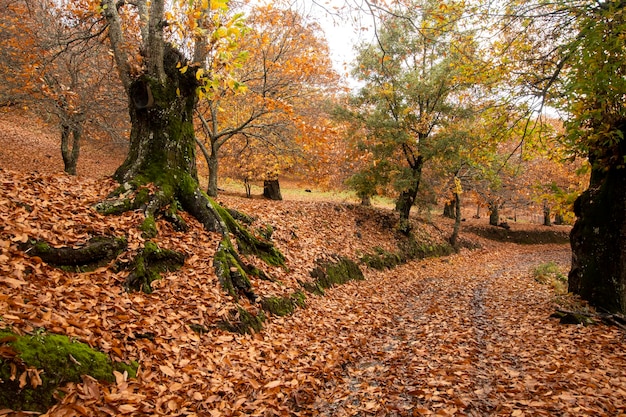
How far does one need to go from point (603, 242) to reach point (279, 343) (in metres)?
7.07

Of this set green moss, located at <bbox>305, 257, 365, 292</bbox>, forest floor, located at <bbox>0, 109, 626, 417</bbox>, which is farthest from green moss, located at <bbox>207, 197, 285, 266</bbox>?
green moss, located at <bbox>305, 257, 365, 292</bbox>

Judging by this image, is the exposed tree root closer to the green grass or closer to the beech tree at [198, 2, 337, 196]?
the beech tree at [198, 2, 337, 196]

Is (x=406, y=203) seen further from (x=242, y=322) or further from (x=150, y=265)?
(x=150, y=265)

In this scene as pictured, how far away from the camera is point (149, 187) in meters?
6.67

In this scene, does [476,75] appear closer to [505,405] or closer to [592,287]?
[592,287]

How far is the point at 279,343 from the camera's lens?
19.2 ft

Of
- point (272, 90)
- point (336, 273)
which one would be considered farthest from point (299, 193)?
point (336, 273)

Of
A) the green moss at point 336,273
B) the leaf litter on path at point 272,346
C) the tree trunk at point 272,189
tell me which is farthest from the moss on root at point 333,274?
the tree trunk at point 272,189

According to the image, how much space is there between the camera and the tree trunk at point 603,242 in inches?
286

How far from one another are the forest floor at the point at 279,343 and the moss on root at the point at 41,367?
0.39 ft

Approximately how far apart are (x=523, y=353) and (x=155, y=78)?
8.18 meters

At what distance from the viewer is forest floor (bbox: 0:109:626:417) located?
3916mm

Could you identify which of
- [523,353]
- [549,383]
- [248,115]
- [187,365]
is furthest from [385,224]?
[187,365]

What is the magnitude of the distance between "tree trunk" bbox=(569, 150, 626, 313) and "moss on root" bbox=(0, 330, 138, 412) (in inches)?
354
